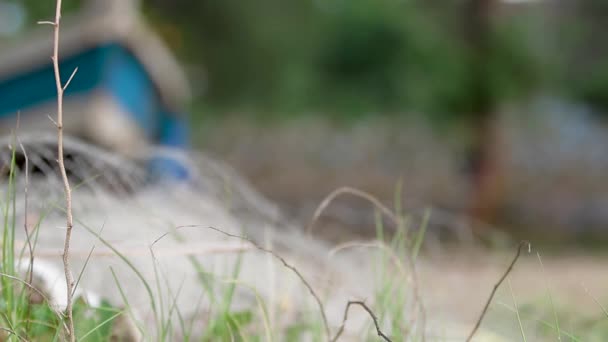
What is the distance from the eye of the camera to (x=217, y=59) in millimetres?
6434

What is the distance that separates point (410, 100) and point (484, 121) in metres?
0.59

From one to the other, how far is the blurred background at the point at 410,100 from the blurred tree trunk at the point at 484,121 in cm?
1

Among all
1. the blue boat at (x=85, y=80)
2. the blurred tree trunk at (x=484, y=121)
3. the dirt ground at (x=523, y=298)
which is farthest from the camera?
the blurred tree trunk at (x=484, y=121)

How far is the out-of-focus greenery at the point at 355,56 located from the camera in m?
5.53

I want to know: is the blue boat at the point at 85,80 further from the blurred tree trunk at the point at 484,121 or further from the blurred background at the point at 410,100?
the blurred tree trunk at the point at 484,121

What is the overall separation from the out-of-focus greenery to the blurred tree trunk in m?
0.03

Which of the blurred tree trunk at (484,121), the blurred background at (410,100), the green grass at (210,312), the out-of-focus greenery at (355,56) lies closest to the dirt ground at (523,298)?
the green grass at (210,312)

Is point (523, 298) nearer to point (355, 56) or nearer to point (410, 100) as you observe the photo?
point (410, 100)

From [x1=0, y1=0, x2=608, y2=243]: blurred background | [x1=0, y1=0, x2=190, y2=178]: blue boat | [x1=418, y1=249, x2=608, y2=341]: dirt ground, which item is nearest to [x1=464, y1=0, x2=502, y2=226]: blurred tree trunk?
[x1=0, y1=0, x2=608, y2=243]: blurred background

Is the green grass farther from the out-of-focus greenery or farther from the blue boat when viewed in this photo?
the out-of-focus greenery

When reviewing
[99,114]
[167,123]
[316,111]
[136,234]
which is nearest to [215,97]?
[316,111]

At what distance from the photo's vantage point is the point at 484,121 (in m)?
5.48

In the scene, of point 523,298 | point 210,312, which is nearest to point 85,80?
point 523,298

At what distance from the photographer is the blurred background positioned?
5.52 meters
